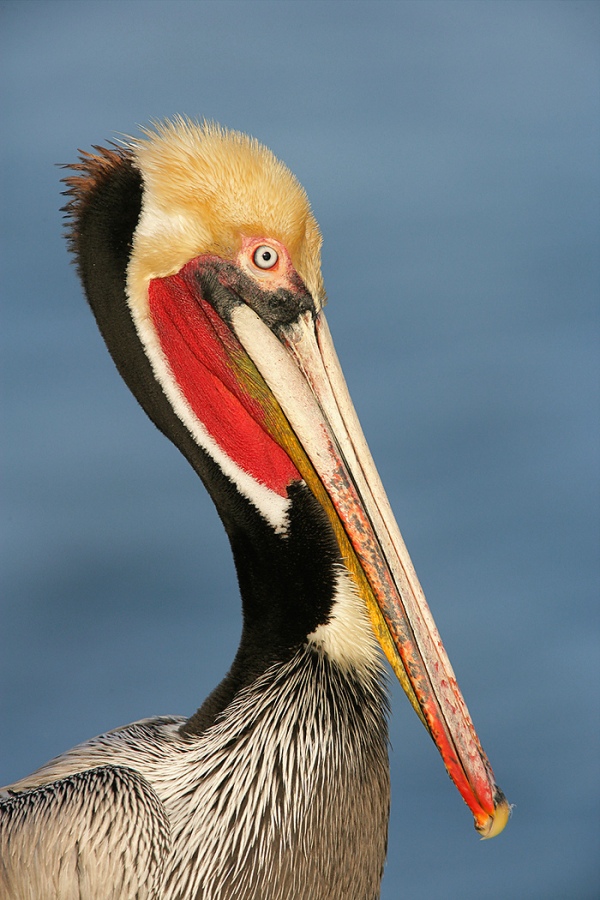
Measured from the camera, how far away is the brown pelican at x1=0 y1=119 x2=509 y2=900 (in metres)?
2.95

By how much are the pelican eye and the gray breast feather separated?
129 cm

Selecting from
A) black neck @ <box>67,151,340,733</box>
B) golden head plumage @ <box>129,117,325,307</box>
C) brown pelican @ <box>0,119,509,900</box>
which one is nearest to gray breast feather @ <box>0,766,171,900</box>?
brown pelican @ <box>0,119,509,900</box>

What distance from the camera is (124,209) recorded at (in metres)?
3.04

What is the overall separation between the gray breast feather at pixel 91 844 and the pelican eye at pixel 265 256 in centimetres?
129

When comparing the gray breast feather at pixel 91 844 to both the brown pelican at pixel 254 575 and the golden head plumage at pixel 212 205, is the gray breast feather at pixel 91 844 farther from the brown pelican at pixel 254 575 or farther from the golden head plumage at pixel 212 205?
the golden head plumage at pixel 212 205

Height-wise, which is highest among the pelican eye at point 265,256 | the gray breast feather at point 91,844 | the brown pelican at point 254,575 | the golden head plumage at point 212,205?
the golden head plumage at point 212,205

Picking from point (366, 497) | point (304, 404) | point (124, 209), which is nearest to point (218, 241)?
point (124, 209)

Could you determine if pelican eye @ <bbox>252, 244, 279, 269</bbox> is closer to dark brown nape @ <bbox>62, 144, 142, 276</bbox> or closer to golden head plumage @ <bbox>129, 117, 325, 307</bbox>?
golden head plumage @ <bbox>129, 117, 325, 307</bbox>

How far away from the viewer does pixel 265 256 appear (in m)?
3.01

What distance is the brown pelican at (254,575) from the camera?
2953 millimetres

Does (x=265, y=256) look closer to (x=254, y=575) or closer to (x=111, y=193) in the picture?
(x=111, y=193)

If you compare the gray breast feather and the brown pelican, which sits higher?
the brown pelican

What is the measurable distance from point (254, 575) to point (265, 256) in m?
0.79

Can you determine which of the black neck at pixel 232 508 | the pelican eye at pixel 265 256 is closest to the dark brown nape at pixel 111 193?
the black neck at pixel 232 508
